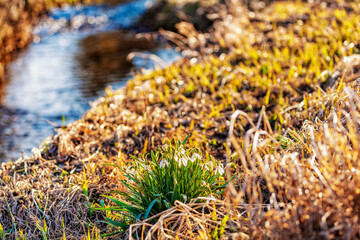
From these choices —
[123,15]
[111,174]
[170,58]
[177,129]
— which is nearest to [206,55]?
[170,58]

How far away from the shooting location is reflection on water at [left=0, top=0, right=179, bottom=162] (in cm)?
484

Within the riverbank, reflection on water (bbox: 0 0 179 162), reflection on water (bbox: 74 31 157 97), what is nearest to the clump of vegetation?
reflection on water (bbox: 0 0 179 162)

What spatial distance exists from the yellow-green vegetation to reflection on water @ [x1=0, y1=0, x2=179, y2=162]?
2.70 feet

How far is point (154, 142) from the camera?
11.8ft

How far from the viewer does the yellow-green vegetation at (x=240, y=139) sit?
1741 mm

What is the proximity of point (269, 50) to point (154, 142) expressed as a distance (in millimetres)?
3272

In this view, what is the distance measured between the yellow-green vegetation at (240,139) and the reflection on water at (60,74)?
0.82m

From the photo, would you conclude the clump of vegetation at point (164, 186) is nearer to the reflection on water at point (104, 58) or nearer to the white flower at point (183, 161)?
the white flower at point (183, 161)

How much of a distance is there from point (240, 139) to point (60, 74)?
4.93 metres

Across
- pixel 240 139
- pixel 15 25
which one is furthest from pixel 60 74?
pixel 240 139

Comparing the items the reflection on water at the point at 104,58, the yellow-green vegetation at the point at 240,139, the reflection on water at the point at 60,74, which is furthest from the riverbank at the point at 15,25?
the yellow-green vegetation at the point at 240,139

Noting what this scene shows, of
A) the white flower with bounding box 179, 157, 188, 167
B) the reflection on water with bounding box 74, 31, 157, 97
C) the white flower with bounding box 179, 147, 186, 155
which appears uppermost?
the white flower with bounding box 179, 147, 186, 155

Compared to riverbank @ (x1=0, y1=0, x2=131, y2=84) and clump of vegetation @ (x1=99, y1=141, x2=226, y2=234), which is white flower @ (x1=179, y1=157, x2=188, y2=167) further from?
riverbank @ (x1=0, y1=0, x2=131, y2=84)

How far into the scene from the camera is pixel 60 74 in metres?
6.99
